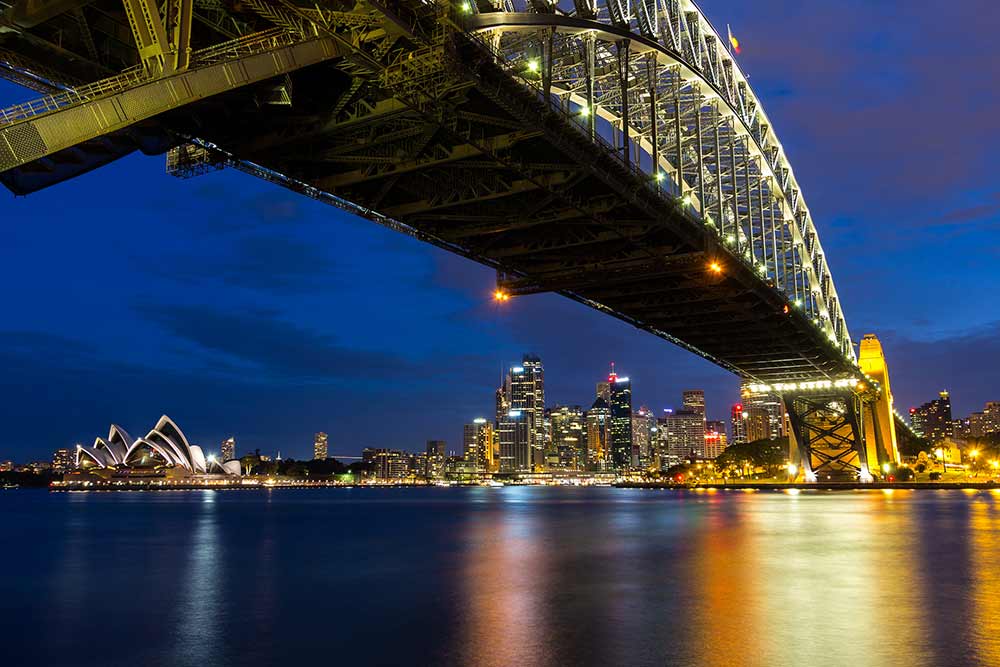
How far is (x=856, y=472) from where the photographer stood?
87.6 m

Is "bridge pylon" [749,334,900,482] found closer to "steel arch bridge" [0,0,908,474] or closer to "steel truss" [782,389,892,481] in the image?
"steel truss" [782,389,892,481]

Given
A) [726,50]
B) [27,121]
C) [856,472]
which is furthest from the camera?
[856,472]

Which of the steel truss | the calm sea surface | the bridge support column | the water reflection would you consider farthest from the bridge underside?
the steel truss

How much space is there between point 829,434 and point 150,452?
139 meters

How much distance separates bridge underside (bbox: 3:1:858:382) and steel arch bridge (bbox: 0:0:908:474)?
0.08 metres

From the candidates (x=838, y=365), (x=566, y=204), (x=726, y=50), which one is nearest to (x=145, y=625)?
(x=566, y=204)

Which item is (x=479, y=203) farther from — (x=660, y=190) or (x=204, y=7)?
(x=204, y=7)

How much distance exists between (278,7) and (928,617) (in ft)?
56.3

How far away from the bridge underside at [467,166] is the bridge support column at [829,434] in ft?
138

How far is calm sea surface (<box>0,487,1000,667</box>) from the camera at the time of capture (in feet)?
36.8

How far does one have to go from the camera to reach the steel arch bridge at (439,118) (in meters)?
16.0

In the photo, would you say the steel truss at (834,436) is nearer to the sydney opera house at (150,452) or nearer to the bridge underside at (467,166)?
the bridge underside at (467,166)

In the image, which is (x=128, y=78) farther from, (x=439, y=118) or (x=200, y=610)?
(x=200, y=610)

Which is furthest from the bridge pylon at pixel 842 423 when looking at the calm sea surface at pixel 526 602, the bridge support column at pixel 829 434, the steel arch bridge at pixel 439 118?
the calm sea surface at pixel 526 602
